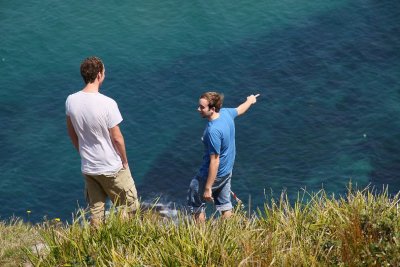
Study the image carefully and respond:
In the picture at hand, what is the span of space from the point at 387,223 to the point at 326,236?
855 millimetres

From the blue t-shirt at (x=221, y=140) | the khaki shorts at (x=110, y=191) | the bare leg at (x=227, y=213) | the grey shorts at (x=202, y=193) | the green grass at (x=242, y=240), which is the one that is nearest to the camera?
the green grass at (x=242, y=240)

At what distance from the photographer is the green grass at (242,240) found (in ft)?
29.4

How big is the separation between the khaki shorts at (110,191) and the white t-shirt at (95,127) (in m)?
0.15

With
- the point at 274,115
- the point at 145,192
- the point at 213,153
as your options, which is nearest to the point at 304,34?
the point at 274,115

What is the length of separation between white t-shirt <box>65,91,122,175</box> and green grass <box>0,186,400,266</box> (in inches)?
32.5

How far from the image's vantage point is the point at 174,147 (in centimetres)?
3084

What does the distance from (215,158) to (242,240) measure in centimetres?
192

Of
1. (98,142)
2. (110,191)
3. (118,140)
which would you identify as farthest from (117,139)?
(110,191)

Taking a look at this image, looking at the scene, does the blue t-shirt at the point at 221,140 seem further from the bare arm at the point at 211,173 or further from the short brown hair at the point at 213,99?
the short brown hair at the point at 213,99

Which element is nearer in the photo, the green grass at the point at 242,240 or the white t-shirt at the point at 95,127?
the green grass at the point at 242,240

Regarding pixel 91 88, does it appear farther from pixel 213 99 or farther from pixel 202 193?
pixel 202 193

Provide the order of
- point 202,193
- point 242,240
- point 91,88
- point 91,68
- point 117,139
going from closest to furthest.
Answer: point 242,240, point 91,68, point 91,88, point 117,139, point 202,193

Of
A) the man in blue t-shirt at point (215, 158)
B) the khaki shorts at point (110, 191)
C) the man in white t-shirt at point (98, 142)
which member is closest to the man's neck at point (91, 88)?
the man in white t-shirt at point (98, 142)

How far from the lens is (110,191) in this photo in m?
10.5
